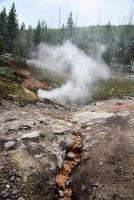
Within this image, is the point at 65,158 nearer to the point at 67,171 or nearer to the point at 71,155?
the point at 71,155

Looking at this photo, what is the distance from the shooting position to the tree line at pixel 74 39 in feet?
261

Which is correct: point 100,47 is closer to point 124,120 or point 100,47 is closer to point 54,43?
point 54,43

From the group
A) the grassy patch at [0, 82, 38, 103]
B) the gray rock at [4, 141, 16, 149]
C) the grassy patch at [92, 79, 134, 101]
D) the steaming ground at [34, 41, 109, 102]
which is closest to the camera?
the gray rock at [4, 141, 16, 149]

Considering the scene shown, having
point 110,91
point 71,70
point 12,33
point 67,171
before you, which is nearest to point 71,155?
point 67,171

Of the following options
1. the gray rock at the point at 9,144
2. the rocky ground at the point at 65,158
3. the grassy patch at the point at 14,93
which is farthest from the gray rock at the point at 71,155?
the grassy patch at the point at 14,93

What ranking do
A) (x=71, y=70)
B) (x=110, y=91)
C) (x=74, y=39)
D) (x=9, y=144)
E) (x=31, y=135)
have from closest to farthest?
(x=9, y=144) → (x=31, y=135) → (x=110, y=91) → (x=71, y=70) → (x=74, y=39)

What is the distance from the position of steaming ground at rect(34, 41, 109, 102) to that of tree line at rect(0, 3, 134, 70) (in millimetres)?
3470

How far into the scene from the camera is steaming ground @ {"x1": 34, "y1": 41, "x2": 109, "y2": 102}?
156 feet

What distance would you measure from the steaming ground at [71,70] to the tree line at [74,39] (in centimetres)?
347

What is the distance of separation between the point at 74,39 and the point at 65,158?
329 feet

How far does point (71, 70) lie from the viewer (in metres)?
71.1

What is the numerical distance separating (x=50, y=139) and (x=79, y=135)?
3.38 meters

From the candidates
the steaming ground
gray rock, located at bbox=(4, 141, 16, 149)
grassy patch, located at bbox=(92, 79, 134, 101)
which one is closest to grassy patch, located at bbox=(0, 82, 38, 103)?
the steaming ground

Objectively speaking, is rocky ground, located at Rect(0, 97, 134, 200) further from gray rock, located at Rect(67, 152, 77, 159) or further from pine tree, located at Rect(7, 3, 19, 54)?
pine tree, located at Rect(7, 3, 19, 54)
